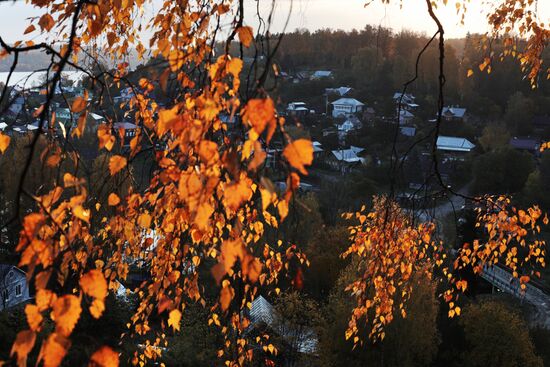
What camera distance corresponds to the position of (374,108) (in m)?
36.5

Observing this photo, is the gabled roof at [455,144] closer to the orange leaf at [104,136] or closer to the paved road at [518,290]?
the paved road at [518,290]

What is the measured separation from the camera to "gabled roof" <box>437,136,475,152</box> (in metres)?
28.5

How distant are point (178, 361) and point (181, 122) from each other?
307 inches

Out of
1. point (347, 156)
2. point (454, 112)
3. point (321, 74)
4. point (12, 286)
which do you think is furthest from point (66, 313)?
point (321, 74)

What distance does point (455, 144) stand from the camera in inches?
1139

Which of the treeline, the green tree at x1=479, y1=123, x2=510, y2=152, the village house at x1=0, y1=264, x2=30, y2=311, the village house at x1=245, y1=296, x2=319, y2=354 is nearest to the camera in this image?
the village house at x1=245, y1=296, x2=319, y2=354

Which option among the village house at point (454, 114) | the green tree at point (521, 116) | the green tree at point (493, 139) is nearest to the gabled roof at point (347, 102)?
the village house at point (454, 114)

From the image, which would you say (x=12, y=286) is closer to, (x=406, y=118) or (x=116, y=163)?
(x=116, y=163)

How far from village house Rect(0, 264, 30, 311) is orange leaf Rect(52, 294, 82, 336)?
11.7 m

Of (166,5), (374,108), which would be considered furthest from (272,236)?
(374,108)

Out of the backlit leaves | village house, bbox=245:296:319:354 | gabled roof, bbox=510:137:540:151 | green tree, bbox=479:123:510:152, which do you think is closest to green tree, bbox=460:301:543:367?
village house, bbox=245:296:319:354

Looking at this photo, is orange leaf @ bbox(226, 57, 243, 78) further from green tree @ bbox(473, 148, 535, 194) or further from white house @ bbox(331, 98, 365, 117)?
white house @ bbox(331, 98, 365, 117)

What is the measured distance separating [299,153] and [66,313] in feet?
2.17

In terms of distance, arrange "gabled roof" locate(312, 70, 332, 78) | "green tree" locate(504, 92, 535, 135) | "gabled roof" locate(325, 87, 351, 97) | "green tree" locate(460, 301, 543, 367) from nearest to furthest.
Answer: "green tree" locate(460, 301, 543, 367) → "green tree" locate(504, 92, 535, 135) → "gabled roof" locate(325, 87, 351, 97) → "gabled roof" locate(312, 70, 332, 78)
